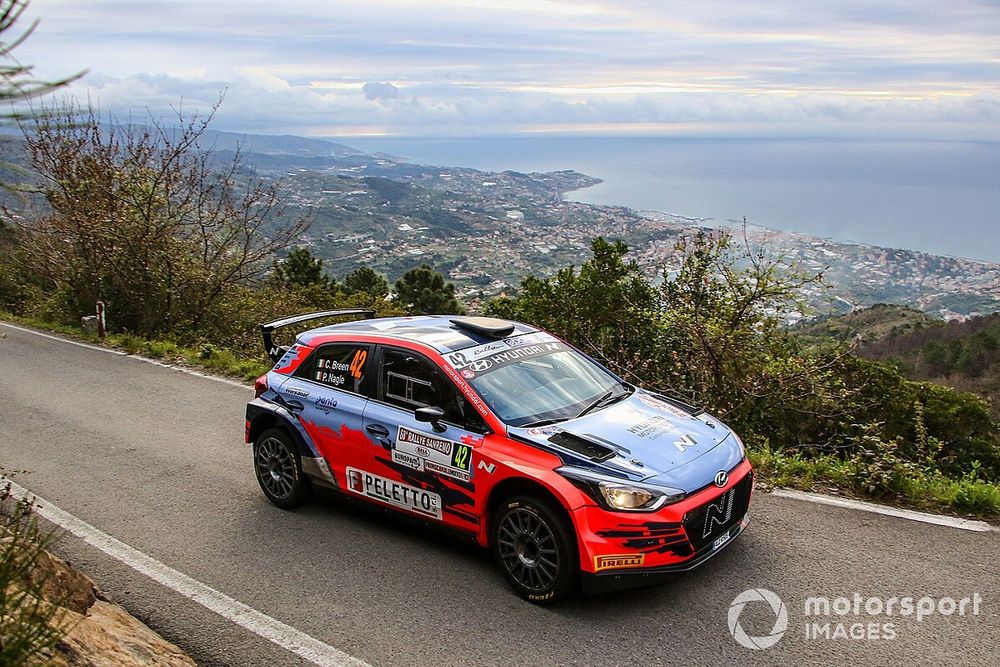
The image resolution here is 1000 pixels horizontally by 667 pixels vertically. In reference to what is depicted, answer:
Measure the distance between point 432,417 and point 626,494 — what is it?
1424 mm

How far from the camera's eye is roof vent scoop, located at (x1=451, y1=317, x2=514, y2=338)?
6148 millimetres

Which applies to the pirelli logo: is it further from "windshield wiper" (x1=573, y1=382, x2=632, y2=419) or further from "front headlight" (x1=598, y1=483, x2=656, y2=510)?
"windshield wiper" (x1=573, y1=382, x2=632, y2=419)

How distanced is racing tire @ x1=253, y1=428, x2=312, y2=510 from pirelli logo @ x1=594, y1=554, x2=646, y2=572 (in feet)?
9.28

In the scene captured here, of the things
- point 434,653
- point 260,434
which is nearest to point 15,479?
point 260,434

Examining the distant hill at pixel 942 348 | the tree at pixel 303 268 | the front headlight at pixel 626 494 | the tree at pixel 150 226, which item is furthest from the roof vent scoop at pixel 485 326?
the tree at pixel 303 268

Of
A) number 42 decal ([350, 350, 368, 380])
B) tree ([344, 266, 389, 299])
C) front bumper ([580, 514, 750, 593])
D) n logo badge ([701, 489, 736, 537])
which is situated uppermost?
number 42 decal ([350, 350, 368, 380])

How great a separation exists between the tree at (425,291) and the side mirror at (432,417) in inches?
1069

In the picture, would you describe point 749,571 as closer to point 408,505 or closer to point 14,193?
point 408,505

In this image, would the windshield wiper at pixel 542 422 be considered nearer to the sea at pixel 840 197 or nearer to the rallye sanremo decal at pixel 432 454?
the rallye sanremo decal at pixel 432 454

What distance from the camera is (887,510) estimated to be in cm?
623

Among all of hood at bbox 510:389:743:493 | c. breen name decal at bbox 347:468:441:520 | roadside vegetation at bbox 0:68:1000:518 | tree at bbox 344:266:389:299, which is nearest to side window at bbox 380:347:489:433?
hood at bbox 510:389:743:493

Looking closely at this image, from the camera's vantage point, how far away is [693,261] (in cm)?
1156

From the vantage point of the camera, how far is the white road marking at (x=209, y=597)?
14.7 feet

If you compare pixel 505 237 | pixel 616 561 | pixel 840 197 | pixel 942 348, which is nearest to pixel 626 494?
pixel 616 561
